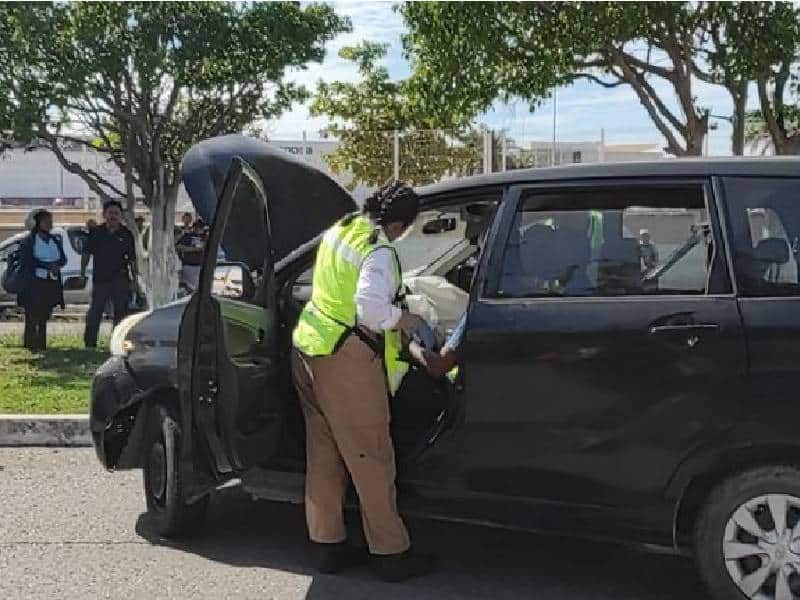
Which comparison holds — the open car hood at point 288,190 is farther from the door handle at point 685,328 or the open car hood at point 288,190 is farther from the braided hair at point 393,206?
the door handle at point 685,328

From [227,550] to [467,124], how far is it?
346 inches

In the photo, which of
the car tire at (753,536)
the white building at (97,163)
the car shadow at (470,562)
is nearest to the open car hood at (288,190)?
the white building at (97,163)

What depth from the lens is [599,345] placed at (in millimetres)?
3846

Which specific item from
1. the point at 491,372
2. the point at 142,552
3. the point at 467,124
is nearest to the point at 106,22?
the point at 467,124

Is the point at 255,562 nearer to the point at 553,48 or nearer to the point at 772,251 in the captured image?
the point at 772,251

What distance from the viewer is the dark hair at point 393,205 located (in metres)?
4.08

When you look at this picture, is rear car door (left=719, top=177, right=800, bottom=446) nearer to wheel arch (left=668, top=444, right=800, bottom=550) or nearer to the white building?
wheel arch (left=668, top=444, right=800, bottom=550)

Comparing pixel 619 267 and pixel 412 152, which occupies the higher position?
pixel 412 152

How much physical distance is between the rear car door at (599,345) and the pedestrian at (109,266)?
7.09 meters

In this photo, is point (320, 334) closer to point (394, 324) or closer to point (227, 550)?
point (394, 324)

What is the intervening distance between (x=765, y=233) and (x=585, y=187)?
27.7 inches

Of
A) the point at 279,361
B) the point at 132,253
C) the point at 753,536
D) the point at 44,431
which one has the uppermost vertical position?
the point at 132,253

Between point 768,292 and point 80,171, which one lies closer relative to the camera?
point 768,292

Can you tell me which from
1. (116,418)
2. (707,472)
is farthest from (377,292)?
(116,418)
